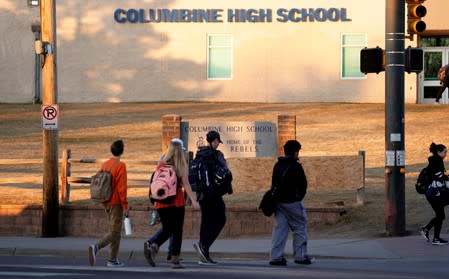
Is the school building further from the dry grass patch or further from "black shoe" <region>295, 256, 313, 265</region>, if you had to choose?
"black shoe" <region>295, 256, 313, 265</region>

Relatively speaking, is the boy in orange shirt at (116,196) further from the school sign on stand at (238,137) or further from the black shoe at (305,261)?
the school sign on stand at (238,137)

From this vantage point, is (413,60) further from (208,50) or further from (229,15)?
(208,50)

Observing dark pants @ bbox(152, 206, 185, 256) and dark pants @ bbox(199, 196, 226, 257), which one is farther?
dark pants @ bbox(199, 196, 226, 257)

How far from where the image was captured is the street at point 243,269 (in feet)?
45.3

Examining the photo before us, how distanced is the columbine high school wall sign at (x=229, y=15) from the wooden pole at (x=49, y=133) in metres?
23.1

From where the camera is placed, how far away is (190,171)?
1495 centimetres

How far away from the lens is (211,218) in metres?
15.0

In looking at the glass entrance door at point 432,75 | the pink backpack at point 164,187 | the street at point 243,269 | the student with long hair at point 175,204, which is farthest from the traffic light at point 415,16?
the glass entrance door at point 432,75

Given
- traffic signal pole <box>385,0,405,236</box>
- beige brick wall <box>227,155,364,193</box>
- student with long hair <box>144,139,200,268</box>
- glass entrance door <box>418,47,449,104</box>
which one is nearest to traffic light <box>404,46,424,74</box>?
traffic signal pole <box>385,0,405,236</box>

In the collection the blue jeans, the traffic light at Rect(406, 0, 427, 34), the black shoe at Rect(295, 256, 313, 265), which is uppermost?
the traffic light at Rect(406, 0, 427, 34)

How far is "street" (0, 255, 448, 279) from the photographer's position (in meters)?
13.8

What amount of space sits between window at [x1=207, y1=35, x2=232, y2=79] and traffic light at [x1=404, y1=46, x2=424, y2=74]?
24.8m

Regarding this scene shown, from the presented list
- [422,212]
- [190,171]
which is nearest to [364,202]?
[422,212]

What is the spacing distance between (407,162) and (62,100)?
793 inches
